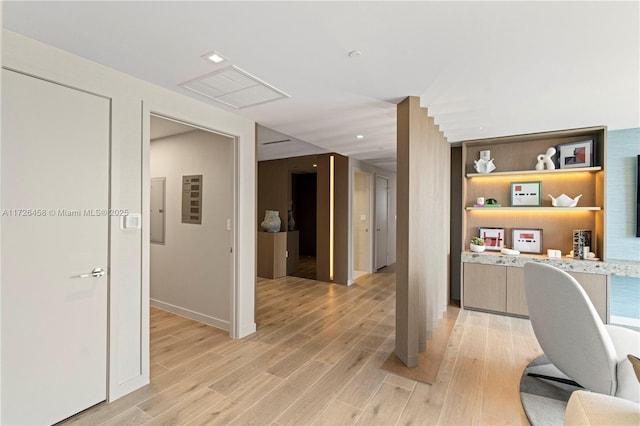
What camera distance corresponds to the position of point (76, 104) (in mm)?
2162

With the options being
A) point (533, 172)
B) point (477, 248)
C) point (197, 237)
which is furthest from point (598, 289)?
point (197, 237)

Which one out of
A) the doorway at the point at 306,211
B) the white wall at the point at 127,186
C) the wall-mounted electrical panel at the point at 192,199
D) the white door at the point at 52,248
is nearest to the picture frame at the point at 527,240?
the wall-mounted electrical panel at the point at 192,199

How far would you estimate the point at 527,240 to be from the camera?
434 cm

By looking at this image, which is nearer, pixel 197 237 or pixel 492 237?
pixel 197 237

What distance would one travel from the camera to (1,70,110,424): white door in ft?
6.23

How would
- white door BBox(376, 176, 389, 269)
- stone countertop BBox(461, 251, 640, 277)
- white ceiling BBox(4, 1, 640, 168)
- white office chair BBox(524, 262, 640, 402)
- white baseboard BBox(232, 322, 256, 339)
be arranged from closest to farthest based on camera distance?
white ceiling BBox(4, 1, 640, 168), white office chair BBox(524, 262, 640, 402), white baseboard BBox(232, 322, 256, 339), stone countertop BBox(461, 251, 640, 277), white door BBox(376, 176, 389, 269)

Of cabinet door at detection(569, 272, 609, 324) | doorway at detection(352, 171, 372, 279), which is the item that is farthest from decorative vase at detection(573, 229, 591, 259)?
doorway at detection(352, 171, 372, 279)

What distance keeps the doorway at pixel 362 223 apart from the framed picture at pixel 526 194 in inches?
113

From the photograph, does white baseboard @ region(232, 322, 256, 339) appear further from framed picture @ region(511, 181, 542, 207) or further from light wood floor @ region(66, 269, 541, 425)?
framed picture @ region(511, 181, 542, 207)

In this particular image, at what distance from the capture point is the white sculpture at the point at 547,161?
4047 millimetres

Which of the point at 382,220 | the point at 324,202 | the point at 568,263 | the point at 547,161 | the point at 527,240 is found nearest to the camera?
the point at 568,263

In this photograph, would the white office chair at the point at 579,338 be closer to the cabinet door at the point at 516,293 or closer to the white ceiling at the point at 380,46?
the white ceiling at the point at 380,46

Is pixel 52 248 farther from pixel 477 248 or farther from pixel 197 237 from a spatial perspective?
pixel 477 248

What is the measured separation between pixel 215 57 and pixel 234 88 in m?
0.48
